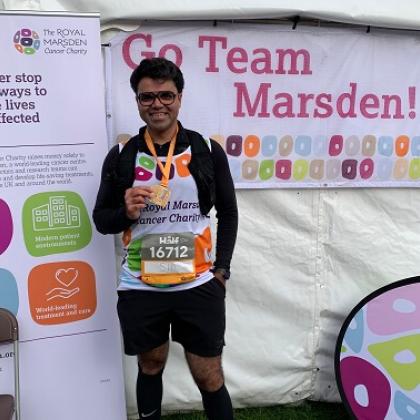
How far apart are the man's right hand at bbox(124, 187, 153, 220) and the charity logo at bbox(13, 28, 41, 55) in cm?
88

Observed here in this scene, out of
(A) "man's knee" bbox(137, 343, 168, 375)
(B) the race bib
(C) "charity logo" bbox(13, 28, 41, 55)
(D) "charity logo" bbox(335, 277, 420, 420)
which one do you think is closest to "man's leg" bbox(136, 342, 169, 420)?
(A) "man's knee" bbox(137, 343, 168, 375)

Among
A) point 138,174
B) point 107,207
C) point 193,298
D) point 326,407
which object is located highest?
point 138,174

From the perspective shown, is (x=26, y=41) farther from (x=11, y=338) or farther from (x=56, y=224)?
(x=11, y=338)

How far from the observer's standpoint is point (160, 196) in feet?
6.48

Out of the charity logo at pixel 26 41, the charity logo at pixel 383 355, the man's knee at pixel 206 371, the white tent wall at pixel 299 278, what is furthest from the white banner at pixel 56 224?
the charity logo at pixel 383 355

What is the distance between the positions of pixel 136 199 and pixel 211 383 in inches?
34.1

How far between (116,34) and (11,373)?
1.69 m

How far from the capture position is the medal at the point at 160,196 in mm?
1968

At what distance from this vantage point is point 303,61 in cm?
274

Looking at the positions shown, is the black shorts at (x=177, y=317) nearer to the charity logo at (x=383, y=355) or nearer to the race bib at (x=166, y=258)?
the race bib at (x=166, y=258)

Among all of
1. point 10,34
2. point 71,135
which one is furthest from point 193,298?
point 10,34

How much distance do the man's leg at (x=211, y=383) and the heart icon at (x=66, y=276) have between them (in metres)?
0.70

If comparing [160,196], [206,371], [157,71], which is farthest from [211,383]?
[157,71]

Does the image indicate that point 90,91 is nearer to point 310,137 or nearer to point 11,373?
point 310,137
